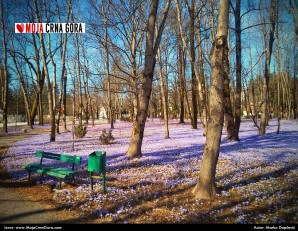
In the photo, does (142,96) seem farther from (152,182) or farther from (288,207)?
(288,207)

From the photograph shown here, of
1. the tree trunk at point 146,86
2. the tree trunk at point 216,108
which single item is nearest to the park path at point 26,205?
the tree trunk at point 216,108


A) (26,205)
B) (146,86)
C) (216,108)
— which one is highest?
(146,86)

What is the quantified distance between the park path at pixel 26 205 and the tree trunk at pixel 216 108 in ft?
11.2

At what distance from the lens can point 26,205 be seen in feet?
16.8

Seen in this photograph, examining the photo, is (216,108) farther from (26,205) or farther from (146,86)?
(26,205)

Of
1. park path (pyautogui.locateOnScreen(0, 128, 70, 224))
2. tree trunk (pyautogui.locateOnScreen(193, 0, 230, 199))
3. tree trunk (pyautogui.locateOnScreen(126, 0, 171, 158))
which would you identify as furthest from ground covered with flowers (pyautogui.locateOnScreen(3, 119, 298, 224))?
tree trunk (pyautogui.locateOnScreen(126, 0, 171, 158))

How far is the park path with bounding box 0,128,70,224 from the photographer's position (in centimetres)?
441

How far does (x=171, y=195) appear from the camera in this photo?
5457mm

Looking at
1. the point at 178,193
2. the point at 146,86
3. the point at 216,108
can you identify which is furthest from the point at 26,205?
the point at 146,86

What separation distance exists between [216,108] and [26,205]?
5.20m

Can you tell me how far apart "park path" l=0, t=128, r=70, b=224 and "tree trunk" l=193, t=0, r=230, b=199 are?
135 inches

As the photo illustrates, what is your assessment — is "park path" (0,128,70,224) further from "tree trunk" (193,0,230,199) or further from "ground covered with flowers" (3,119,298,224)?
"tree trunk" (193,0,230,199)

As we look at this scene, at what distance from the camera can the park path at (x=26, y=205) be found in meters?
4.41
